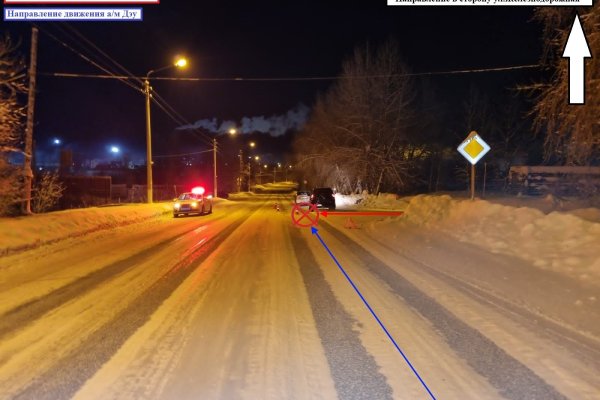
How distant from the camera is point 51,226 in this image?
56.8 feet

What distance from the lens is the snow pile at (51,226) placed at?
14.4m

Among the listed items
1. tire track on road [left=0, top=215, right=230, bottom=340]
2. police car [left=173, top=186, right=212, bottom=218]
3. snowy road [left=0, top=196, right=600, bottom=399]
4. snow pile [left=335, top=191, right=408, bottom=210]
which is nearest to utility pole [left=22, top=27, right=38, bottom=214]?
snowy road [left=0, top=196, right=600, bottom=399]

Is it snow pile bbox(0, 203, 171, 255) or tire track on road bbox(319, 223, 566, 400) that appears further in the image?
snow pile bbox(0, 203, 171, 255)

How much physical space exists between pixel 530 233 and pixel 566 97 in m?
3.26

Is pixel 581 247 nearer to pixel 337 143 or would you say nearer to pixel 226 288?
pixel 226 288

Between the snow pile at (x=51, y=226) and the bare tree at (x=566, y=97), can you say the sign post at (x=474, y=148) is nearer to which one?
the bare tree at (x=566, y=97)

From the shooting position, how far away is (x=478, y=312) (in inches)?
271

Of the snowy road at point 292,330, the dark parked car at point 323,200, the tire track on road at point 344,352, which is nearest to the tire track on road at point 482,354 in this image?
the snowy road at point 292,330

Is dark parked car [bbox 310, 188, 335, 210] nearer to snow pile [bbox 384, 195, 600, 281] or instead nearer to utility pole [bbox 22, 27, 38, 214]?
snow pile [bbox 384, 195, 600, 281]

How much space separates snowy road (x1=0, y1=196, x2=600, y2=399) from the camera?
14.5 ft

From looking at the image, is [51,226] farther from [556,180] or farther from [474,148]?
[556,180]

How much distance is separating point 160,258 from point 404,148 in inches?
1433

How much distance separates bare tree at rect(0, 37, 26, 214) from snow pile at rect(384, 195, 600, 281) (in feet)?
48.4

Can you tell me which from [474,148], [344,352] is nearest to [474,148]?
[474,148]
